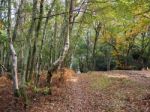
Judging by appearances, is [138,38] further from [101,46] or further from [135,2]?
[135,2]

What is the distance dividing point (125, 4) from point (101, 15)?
5.47m

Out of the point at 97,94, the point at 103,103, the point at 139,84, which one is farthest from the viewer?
the point at 139,84

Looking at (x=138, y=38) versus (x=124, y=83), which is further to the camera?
(x=138, y=38)

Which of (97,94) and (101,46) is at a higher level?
(101,46)

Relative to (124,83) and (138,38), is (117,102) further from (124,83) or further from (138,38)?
(138,38)

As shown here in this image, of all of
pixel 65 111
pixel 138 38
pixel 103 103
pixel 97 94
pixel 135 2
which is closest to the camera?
pixel 65 111

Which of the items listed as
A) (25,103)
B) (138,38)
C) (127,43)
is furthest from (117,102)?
(138,38)

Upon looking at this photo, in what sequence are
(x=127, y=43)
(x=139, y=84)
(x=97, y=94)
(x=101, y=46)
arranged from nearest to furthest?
(x=97, y=94)
(x=139, y=84)
(x=127, y=43)
(x=101, y=46)

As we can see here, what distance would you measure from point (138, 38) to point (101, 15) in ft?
87.5

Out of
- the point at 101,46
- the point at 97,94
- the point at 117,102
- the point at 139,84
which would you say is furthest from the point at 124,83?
the point at 101,46

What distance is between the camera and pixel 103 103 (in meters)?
14.0

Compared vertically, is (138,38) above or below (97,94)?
above

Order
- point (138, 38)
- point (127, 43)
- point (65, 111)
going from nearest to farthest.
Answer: point (65, 111)
point (127, 43)
point (138, 38)

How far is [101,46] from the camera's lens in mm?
49906
